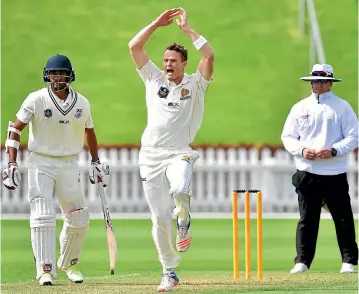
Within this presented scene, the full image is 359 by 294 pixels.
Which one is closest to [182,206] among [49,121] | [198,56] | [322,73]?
[49,121]

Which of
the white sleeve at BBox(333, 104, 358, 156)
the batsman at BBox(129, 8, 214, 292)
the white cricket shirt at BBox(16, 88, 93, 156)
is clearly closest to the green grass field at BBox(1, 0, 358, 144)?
the white sleeve at BBox(333, 104, 358, 156)

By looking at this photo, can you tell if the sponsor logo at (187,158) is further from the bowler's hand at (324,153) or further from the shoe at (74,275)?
the bowler's hand at (324,153)

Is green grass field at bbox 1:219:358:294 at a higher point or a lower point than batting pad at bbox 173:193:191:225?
lower

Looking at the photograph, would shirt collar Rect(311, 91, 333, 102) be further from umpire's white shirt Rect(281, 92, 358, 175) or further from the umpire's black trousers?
the umpire's black trousers

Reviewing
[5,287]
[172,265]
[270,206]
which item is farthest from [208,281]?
[270,206]

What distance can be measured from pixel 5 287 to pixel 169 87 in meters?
2.26

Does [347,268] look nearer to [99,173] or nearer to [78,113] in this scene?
[99,173]

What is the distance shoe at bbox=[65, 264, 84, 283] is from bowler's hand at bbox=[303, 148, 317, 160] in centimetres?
246

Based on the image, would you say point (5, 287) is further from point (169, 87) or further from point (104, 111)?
point (104, 111)

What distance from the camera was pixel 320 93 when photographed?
41.2ft

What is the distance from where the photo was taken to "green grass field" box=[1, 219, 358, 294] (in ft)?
35.6

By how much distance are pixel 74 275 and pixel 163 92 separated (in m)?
1.94

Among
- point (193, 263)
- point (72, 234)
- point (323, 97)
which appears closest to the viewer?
point (72, 234)

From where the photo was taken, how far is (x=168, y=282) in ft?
35.1
